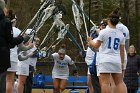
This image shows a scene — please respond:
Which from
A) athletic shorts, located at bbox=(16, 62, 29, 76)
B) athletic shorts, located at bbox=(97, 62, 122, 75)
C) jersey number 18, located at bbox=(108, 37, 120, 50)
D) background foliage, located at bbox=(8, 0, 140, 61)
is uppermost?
background foliage, located at bbox=(8, 0, 140, 61)

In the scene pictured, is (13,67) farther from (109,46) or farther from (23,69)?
(23,69)

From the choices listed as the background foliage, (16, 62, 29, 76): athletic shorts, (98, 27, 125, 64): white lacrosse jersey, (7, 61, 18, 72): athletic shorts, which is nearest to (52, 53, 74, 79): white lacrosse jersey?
(16, 62, 29, 76): athletic shorts

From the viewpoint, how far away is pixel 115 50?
896 centimetres

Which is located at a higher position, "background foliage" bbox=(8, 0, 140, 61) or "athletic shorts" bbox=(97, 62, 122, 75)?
"background foliage" bbox=(8, 0, 140, 61)

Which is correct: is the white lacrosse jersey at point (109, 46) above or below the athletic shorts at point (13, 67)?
above

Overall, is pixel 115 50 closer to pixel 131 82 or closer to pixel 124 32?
pixel 124 32

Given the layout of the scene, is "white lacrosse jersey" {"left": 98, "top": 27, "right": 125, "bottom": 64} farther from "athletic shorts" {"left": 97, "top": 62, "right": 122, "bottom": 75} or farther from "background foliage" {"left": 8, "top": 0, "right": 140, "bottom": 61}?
"background foliage" {"left": 8, "top": 0, "right": 140, "bottom": 61}

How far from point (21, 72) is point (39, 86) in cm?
365

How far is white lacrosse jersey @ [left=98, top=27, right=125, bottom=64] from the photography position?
350 inches

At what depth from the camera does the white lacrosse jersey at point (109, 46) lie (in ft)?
29.2

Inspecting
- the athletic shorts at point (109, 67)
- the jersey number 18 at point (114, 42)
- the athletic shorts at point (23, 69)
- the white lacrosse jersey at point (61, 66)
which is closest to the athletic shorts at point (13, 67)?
the athletic shorts at point (109, 67)

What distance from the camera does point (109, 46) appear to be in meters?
8.91

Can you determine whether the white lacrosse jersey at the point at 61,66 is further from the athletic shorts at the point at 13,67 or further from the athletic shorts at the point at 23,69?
the athletic shorts at the point at 13,67

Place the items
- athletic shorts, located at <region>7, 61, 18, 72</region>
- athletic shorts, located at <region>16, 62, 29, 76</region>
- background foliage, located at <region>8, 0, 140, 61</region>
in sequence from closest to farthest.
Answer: athletic shorts, located at <region>7, 61, 18, 72</region> → athletic shorts, located at <region>16, 62, 29, 76</region> → background foliage, located at <region>8, 0, 140, 61</region>
